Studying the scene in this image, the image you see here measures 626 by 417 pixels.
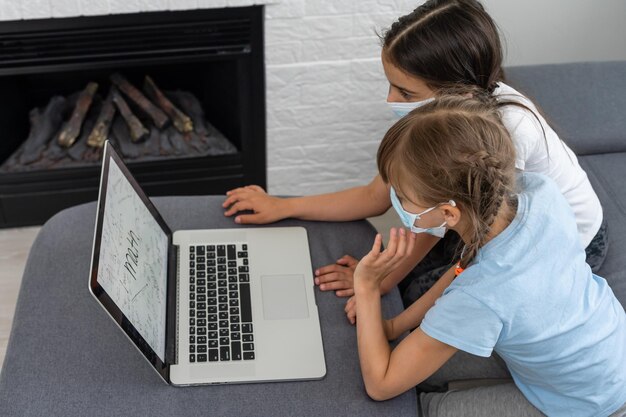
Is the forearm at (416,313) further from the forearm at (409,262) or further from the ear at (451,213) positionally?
the ear at (451,213)

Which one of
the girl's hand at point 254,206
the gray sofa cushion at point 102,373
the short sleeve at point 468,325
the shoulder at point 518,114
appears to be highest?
the shoulder at point 518,114

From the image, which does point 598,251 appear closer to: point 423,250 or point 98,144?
point 423,250

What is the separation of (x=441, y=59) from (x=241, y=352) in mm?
667

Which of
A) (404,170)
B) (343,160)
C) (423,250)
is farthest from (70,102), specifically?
(404,170)

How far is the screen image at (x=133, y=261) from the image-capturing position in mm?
1103

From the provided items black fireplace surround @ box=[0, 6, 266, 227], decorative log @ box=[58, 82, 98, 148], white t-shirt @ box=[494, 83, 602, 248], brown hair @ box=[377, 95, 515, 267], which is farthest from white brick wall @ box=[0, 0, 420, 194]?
brown hair @ box=[377, 95, 515, 267]

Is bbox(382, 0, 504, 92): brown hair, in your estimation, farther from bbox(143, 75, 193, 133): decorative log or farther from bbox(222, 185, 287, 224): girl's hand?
bbox(143, 75, 193, 133): decorative log

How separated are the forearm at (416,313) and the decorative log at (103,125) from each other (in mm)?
1328

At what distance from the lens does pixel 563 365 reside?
1205 mm

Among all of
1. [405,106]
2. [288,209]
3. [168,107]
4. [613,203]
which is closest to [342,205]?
[288,209]

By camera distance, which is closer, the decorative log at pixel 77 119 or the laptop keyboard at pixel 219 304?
the laptop keyboard at pixel 219 304

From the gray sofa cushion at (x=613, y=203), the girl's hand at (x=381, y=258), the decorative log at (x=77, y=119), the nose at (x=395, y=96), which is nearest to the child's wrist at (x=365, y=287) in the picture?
the girl's hand at (x=381, y=258)

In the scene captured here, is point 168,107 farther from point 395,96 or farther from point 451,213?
point 451,213

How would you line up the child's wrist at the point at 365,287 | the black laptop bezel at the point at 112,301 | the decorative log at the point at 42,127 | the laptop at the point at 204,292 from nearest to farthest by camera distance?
1. the black laptop bezel at the point at 112,301
2. the laptop at the point at 204,292
3. the child's wrist at the point at 365,287
4. the decorative log at the point at 42,127
